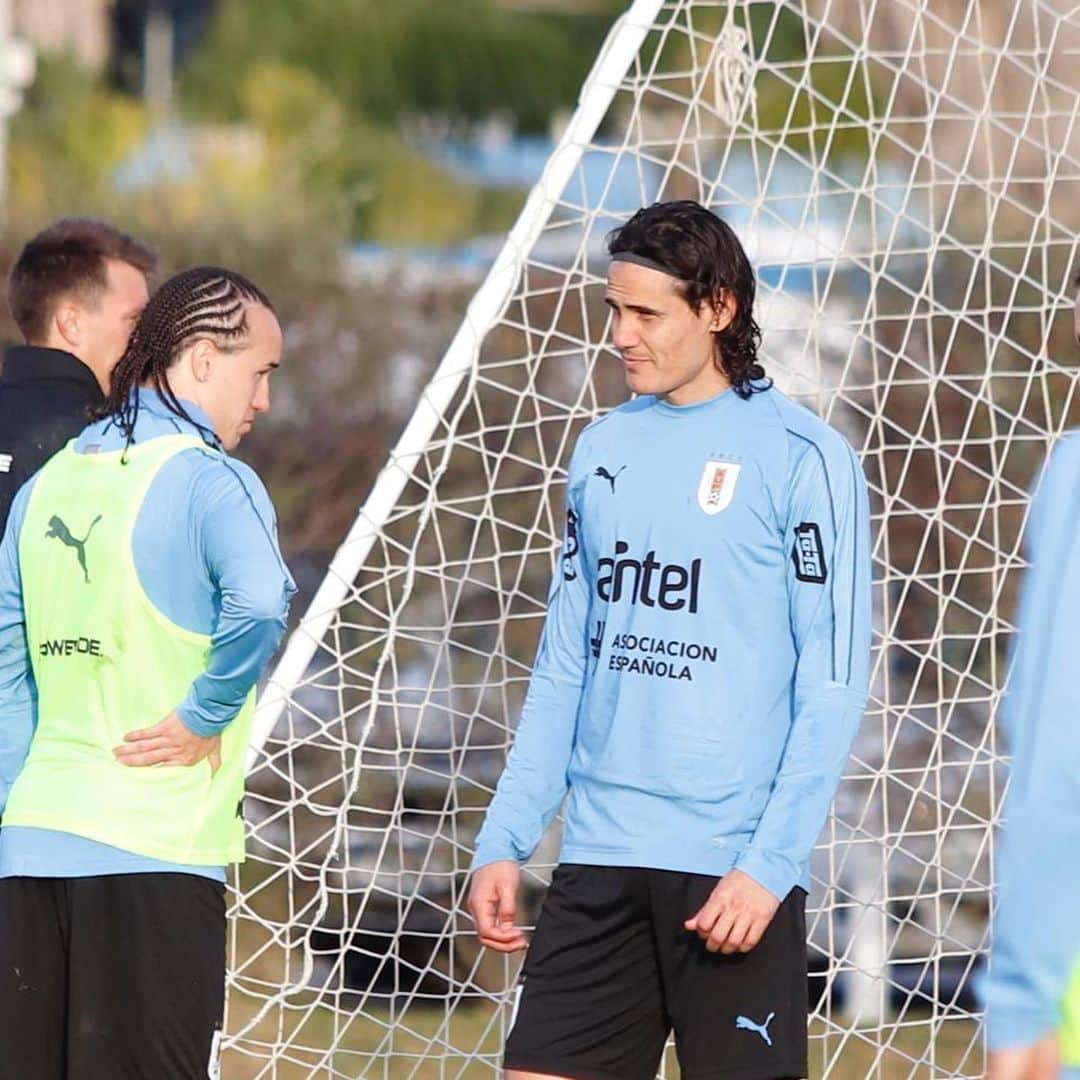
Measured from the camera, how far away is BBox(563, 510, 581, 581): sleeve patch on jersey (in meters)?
3.63

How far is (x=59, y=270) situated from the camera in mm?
4211

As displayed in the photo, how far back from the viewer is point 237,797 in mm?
3496

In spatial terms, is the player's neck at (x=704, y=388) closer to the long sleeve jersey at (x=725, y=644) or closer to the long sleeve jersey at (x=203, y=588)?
the long sleeve jersey at (x=725, y=644)

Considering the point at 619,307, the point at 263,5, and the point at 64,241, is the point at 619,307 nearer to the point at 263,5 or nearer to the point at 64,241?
the point at 64,241


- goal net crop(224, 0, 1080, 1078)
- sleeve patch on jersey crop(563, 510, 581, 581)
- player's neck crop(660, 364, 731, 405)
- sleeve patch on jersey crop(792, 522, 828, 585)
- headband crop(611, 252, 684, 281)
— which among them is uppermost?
headband crop(611, 252, 684, 281)

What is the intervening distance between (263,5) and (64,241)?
2905 centimetres

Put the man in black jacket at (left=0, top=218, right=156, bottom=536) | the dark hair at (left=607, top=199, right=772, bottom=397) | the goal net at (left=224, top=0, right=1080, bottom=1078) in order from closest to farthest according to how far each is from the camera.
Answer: the dark hair at (left=607, top=199, right=772, bottom=397) → the man in black jacket at (left=0, top=218, right=156, bottom=536) → the goal net at (left=224, top=0, right=1080, bottom=1078)

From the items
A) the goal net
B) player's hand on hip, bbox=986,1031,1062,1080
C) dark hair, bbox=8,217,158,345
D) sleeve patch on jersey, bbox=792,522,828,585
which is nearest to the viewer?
player's hand on hip, bbox=986,1031,1062,1080

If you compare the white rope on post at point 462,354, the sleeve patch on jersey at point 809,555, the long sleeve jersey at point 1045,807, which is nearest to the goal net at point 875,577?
the white rope on post at point 462,354

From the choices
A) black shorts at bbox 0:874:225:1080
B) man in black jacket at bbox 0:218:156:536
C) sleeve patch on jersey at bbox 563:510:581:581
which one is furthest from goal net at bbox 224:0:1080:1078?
black shorts at bbox 0:874:225:1080

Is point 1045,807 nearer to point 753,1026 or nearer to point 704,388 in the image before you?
point 753,1026

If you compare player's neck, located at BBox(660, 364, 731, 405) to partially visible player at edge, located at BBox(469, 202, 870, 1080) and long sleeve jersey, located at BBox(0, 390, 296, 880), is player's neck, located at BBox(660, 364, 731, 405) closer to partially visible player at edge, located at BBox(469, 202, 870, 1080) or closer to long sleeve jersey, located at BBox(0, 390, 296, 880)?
partially visible player at edge, located at BBox(469, 202, 870, 1080)

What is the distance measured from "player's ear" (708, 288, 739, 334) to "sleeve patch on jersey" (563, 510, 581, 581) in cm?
41

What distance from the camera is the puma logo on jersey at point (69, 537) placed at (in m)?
3.36
